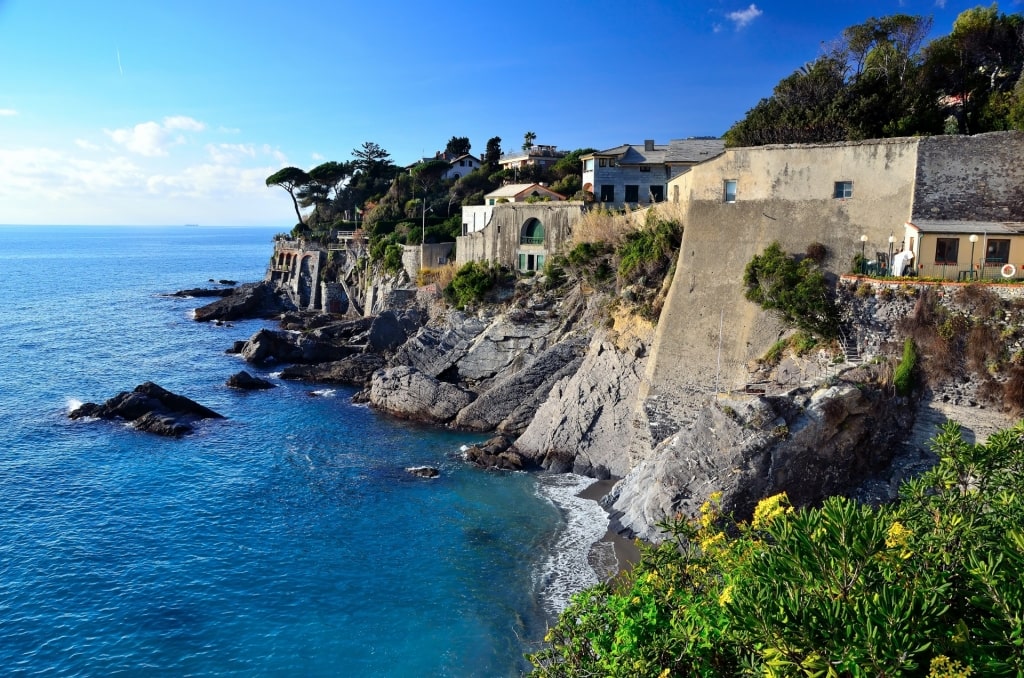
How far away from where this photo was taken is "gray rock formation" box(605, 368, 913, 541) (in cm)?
2011

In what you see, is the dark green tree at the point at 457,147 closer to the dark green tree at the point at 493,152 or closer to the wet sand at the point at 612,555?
the dark green tree at the point at 493,152

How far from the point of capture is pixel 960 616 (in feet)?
24.1

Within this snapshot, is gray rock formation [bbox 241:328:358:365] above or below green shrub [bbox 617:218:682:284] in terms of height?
below

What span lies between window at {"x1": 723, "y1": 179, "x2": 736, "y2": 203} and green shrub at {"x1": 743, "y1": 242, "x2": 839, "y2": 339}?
2367 millimetres

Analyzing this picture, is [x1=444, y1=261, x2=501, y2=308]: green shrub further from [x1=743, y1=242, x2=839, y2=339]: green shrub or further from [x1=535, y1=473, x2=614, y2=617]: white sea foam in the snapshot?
[x1=743, y1=242, x2=839, y2=339]: green shrub

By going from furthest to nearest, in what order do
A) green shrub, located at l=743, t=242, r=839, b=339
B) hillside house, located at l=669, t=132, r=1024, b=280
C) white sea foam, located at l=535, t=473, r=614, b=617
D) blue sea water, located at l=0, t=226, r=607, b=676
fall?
green shrub, located at l=743, t=242, r=839, b=339 → hillside house, located at l=669, t=132, r=1024, b=280 → white sea foam, located at l=535, t=473, r=614, b=617 → blue sea water, located at l=0, t=226, r=607, b=676

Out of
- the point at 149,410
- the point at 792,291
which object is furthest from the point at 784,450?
the point at 149,410

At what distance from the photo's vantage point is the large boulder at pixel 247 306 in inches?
2520

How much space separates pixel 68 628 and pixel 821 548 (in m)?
18.4

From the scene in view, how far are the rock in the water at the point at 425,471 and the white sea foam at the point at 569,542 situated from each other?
4.12 meters

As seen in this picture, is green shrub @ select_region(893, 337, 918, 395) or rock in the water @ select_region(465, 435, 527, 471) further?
rock in the water @ select_region(465, 435, 527, 471)

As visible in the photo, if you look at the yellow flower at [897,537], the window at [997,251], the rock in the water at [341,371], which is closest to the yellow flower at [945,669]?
the yellow flower at [897,537]

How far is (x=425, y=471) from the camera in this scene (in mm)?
27047


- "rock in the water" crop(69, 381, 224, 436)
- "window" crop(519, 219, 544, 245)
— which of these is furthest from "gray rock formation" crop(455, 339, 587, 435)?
"rock in the water" crop(69, 381, 224, 436)
